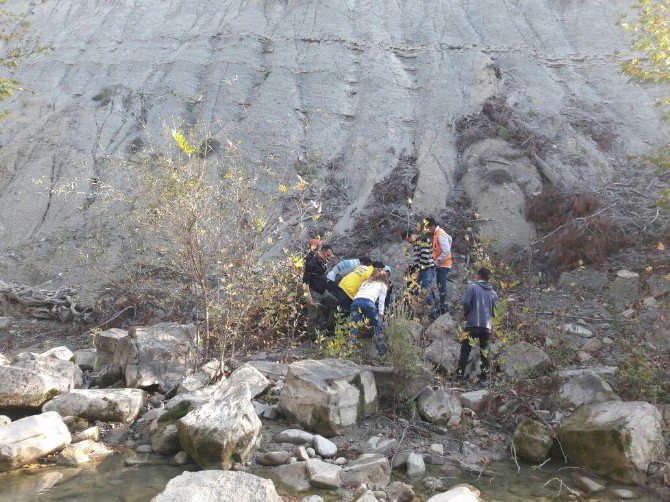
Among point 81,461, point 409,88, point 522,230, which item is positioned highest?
point 409,88

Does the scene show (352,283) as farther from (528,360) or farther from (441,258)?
(528,360)

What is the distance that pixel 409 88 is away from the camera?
62.3 ft

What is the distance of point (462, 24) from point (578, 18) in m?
4.48

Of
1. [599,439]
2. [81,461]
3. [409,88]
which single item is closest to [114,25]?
[409,88]

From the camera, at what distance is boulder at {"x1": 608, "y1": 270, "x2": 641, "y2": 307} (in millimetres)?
9531

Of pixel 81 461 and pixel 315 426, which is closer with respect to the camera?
pixel 81 461

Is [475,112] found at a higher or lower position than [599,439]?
higher

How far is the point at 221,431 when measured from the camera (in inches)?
199

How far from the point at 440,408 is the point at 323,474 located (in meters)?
1.81

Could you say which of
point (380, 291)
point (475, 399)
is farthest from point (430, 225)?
point (475, 399)

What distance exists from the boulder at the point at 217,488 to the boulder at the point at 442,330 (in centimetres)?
438

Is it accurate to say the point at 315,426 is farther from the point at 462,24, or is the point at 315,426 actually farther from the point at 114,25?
the point at 114,25

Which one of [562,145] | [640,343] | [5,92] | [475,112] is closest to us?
[640,343]

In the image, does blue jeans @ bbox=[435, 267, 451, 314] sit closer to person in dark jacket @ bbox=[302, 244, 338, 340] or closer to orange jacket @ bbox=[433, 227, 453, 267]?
orange jacket @ bbox=[433, 227, 453, 267]
